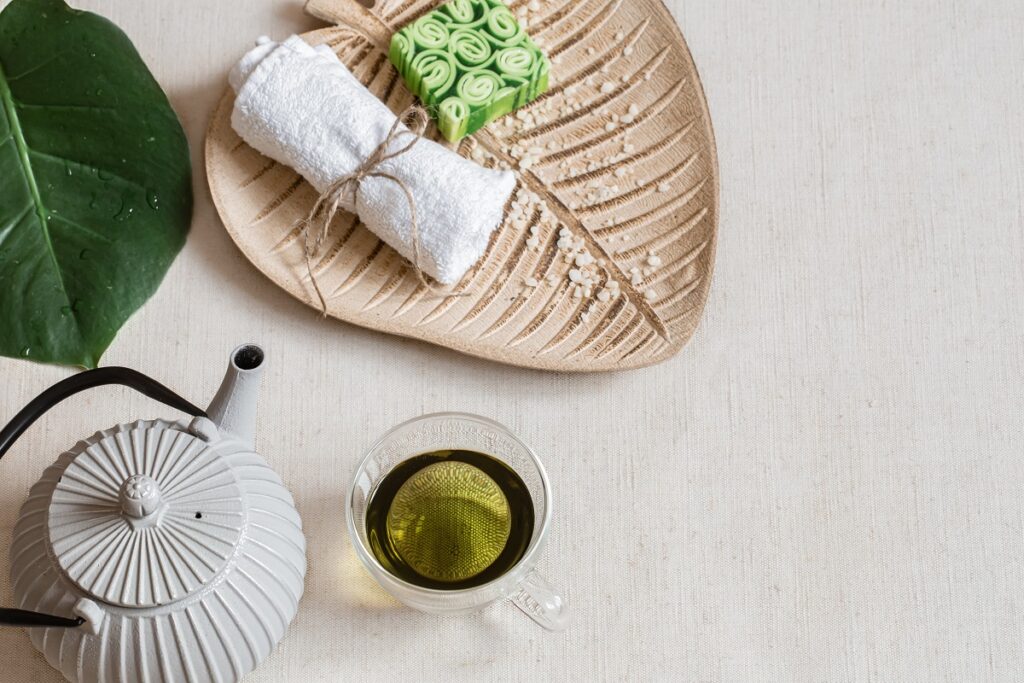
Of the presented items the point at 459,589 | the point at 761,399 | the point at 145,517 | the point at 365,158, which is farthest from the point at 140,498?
the point at 761,399

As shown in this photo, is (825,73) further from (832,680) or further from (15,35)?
(15,35)

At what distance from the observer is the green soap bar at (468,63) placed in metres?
0.83

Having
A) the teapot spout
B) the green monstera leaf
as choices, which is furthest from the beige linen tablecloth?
the teapot spout

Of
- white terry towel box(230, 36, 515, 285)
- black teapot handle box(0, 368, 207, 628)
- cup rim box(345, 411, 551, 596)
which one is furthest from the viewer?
white terry towel box(230, 36, 515, 285)

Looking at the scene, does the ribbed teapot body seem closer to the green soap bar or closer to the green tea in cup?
the green tea in cup

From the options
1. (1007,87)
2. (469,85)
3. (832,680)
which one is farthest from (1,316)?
(1007,87)

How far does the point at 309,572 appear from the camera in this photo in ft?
2.55

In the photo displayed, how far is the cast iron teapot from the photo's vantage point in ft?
1.94

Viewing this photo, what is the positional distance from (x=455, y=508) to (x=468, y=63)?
349 mm

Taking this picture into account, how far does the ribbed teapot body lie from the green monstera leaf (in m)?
0.18

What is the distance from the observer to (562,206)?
0.86 m

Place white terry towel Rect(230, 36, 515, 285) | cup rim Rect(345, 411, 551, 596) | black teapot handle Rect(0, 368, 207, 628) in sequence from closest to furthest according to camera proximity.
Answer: black teapot handle Rect(0, 368, 207, 628)
cup rim Rect(345, 411, 551, 596)
white terry towel Rect(230, 36, 515, 285)

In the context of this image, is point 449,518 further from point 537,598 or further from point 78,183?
point 78,183

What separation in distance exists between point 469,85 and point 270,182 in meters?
0.18
